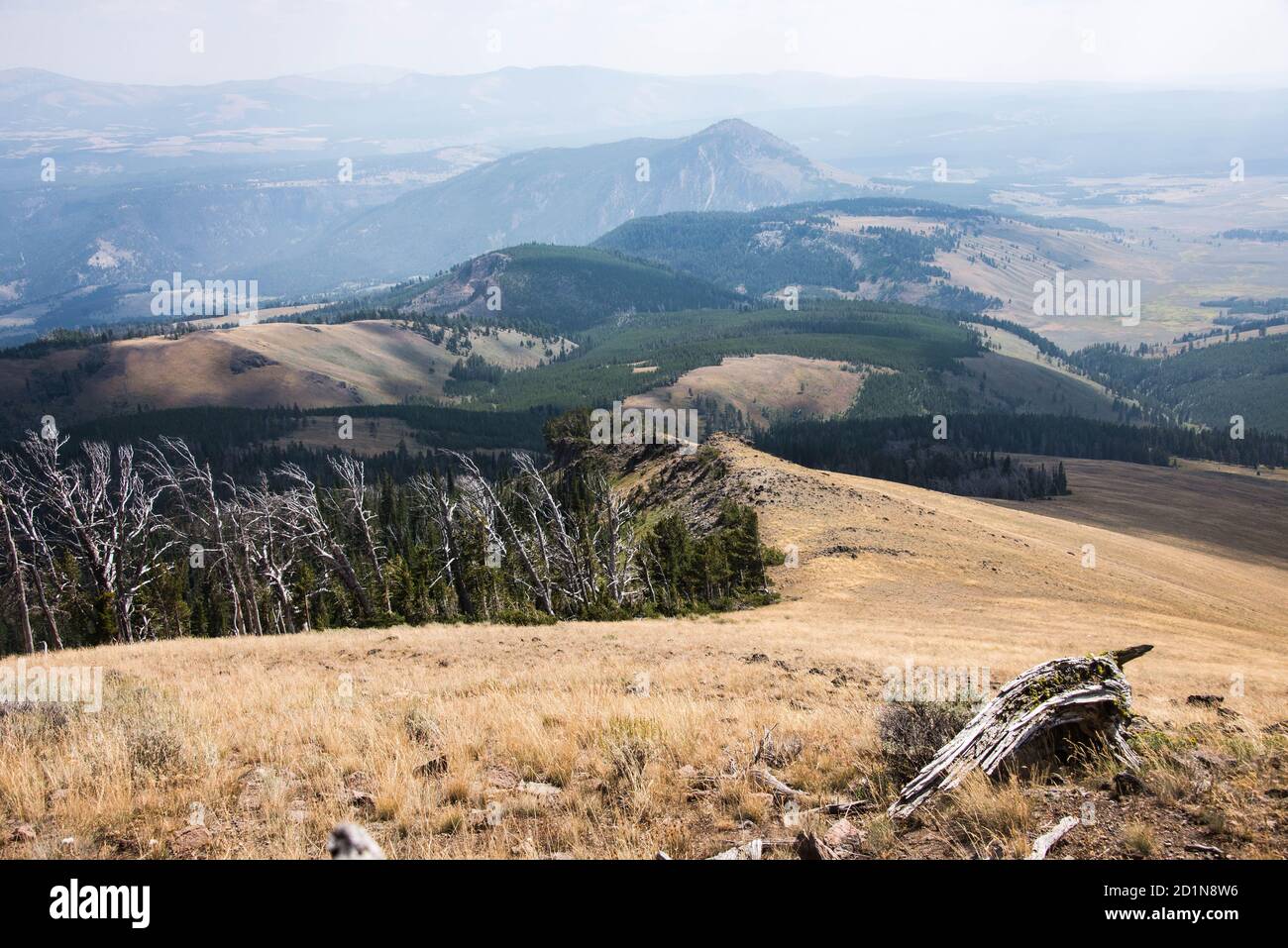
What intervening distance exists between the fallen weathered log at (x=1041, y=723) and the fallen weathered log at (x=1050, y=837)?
4.38ft

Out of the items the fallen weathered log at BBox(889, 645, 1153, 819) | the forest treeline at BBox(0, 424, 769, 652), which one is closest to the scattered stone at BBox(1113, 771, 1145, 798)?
the fallen weathered log at BBox(889, 645, 1153, 819)

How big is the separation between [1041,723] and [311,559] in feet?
262

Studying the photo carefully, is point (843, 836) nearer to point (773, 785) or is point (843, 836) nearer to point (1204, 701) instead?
point (773, 785)

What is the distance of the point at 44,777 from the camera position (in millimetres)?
9984

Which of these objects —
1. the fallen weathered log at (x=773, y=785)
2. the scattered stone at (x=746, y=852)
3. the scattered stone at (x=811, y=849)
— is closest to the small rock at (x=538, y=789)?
the fallen weathered log at (x=773, y=785)

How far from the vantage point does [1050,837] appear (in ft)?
23.6

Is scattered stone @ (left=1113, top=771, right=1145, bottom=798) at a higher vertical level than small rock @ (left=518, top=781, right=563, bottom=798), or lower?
higher

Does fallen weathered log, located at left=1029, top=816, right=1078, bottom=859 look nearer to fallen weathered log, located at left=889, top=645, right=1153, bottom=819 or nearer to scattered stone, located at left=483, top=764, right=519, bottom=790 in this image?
fallen weathered log, located at left=889, top=645, right=1153, bottom=819

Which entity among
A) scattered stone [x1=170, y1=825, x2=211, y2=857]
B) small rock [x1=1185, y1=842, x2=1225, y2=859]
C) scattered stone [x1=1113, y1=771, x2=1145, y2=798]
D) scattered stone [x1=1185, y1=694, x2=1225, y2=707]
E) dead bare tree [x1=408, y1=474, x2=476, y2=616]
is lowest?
dead bare tree [x1=408, y1=474, x2=476, y2=616]

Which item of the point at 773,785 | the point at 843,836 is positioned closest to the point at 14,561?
the point at 773,785

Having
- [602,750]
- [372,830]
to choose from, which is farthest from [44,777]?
[602,750]

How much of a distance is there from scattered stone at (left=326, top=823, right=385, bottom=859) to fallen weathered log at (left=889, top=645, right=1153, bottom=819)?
662cm

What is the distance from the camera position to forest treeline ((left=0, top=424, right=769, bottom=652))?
132 feet

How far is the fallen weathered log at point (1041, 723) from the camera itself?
9.12 meters
